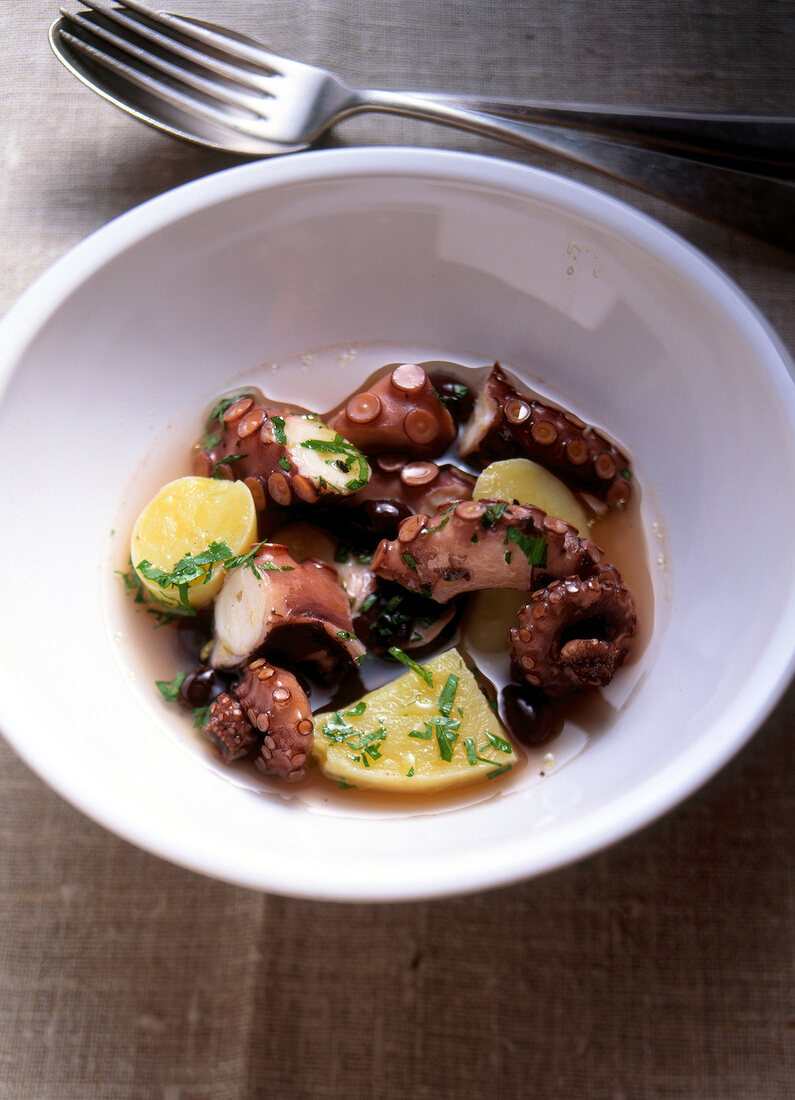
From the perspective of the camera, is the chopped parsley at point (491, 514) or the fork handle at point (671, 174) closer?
the chopped parsley at point (491, 514)

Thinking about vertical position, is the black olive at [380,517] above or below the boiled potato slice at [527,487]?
below

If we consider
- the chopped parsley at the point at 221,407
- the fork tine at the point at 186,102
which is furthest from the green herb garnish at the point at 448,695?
the fork tine at the point at 186,102

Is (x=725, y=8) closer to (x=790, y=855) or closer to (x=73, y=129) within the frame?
(x=73, y=129)

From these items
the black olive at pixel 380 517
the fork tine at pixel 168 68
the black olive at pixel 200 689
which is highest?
the fork tine at pixel 168 68

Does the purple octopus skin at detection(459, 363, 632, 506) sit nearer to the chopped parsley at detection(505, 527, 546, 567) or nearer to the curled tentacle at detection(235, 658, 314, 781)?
the chopped parsley at detection(505, 527, 546, 567)

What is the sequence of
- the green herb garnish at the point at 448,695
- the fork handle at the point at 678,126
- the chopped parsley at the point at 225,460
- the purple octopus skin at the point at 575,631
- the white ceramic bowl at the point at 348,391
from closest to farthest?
1. the white ceramic bowl at the point at 348,391
2. the purple octopus skin at the point at 575,631
3. the green herb garnish at the point at 448,695
4. the chopped parsley at the point at 225,460
5. the fork handle at the point at 678,126

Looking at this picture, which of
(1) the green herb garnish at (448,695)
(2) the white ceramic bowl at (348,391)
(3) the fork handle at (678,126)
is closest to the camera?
(2) the white ceramic bowl at (348,391)

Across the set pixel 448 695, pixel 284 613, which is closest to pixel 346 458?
pixel 284 613

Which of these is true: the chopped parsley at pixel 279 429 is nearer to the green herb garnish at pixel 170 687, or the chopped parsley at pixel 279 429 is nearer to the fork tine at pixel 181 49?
the green herb garnish at pixel 170 687
